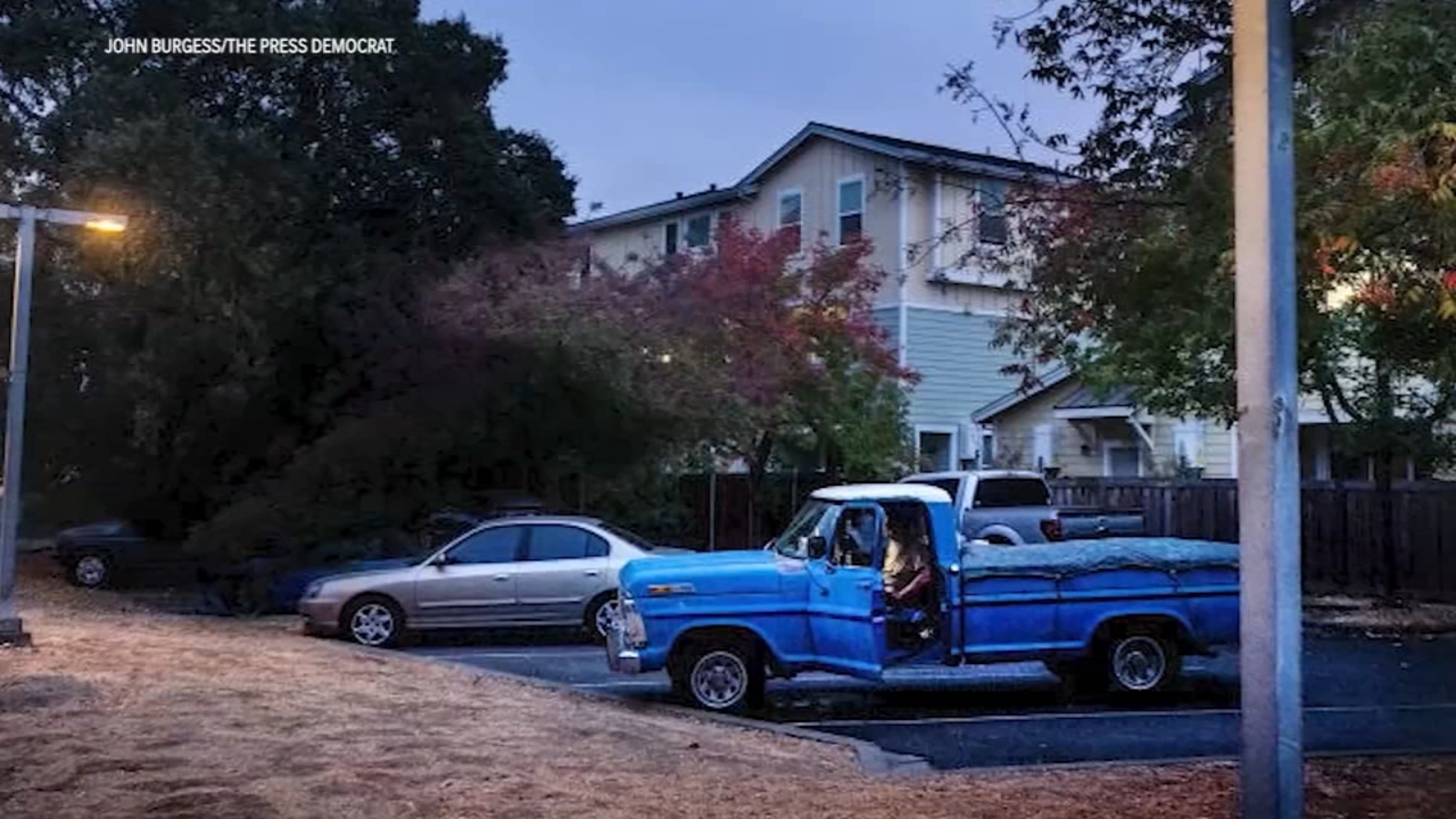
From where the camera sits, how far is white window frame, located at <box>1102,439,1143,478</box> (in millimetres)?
28664

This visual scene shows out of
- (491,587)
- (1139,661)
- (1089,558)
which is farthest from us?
(491,587)

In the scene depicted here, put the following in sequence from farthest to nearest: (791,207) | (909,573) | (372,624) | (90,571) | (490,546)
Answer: (791,207), (90,571), (490,546), (372,624), (909,573)

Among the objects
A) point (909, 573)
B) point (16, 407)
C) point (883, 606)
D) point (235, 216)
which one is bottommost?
point (883, 606)

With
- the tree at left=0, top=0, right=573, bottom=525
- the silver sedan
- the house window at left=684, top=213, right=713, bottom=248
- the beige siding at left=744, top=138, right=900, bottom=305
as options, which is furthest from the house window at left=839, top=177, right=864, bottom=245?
the silver sedan

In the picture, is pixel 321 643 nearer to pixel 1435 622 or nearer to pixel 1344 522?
pixel 1435 622

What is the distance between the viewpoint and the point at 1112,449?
95.7ft

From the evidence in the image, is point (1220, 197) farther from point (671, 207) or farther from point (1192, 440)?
point (671, 207)

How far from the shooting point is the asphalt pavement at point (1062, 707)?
9812 millimetres

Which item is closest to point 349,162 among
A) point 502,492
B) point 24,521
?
point 502,492

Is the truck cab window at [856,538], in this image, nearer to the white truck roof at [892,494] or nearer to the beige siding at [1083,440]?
the white truck roof at [892,494]

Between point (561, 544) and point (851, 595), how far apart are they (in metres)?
6.30

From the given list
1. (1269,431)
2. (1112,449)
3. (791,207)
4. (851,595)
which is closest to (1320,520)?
(1112,449)

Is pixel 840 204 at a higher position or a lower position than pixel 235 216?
higher

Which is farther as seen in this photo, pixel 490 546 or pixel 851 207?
pixel 851 207
